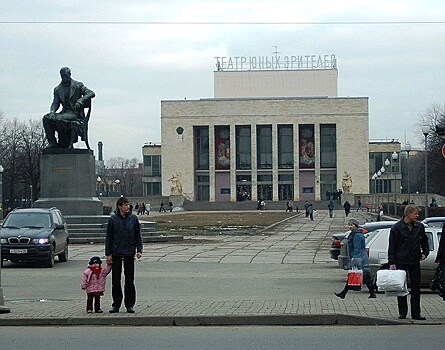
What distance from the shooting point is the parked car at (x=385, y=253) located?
19.2 meters

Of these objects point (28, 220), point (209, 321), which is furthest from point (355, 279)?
point (28, 220)

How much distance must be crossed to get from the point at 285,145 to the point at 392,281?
124 m

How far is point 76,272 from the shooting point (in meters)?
25.0

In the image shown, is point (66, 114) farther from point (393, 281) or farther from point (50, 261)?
point (393, 281)

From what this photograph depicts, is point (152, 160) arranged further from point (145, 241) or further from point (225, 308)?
point (225, 308)

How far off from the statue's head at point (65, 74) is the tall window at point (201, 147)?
93.2m

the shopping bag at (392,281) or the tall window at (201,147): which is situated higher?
the tall window at (201,147)

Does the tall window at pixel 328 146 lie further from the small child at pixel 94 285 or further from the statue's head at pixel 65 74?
the small child at pixel 94 285

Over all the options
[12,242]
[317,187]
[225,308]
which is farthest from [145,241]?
[317,187]

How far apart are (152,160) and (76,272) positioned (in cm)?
13029

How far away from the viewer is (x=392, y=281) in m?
13.9

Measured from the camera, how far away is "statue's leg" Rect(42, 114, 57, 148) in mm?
42969

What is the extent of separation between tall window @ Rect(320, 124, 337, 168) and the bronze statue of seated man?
93883mm

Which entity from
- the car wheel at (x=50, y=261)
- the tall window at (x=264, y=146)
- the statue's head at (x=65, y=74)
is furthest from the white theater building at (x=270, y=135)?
the car wheel at (x=50, y=261)
